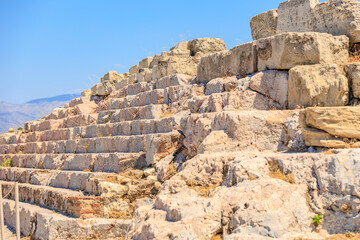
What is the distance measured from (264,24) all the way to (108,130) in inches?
201

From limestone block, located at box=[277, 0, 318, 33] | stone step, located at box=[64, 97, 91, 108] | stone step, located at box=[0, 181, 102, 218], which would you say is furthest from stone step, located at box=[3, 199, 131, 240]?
stone step, located at box=[64, 97, 91, 108]

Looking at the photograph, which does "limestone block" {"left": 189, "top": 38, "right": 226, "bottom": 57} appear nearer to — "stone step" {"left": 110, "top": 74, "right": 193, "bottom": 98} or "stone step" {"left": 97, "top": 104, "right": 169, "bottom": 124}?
"stone step" {"left": 110, "top": 74, "right": 193, "bottom": 98}

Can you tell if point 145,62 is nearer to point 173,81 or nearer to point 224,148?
point 173,81

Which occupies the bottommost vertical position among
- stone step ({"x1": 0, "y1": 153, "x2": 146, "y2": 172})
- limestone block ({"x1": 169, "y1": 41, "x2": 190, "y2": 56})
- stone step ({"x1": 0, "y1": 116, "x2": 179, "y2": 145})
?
stone step ({"x1": 0, "y1": 153, "x2": 146, "y2": 172})

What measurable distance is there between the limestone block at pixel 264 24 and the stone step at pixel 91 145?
355 centimetres

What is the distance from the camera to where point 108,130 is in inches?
504

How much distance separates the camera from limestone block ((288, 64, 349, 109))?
23.6 ft

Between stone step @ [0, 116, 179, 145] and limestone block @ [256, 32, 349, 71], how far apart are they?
107 inches

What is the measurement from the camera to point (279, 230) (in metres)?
4.77

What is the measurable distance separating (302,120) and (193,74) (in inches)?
264

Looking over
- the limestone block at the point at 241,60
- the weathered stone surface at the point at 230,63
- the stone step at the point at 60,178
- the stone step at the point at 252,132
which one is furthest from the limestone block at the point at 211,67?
Answer: the stone step at the point at 60,178

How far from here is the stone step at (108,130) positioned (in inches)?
404

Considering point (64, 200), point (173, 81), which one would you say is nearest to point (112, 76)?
point (173, 81)

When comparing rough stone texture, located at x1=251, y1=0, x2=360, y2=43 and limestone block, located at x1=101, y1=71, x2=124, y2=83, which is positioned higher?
rough stone texture, located at x1=251, y1=0, x2=360, y2=43
